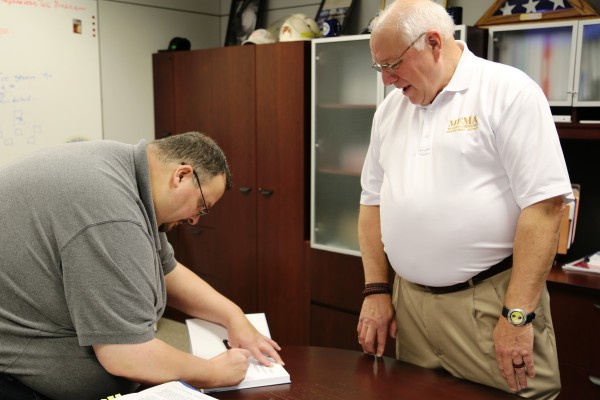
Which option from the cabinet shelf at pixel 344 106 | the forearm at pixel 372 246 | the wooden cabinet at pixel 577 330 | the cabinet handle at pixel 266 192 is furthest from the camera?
the cabinet handle at pixel 266 192

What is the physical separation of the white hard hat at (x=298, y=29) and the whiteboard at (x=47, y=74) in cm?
118

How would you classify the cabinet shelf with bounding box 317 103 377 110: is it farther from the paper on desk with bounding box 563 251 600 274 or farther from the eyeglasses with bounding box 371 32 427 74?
the eyeglasses with bounding box 371 32 427 74

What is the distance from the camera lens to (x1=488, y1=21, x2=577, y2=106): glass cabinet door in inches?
100

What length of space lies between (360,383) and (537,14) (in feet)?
6.14

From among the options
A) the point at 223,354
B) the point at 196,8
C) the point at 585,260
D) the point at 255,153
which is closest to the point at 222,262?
the point at 255,153

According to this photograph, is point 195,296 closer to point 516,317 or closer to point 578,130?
point 516,317

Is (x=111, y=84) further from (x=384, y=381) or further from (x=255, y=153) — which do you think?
(x=384, y=381)

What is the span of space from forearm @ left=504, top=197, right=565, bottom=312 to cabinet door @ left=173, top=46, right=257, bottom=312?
2.17m

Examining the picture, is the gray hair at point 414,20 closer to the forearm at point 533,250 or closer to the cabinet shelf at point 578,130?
the forearm at point 533,250

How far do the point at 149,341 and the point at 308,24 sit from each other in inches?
94.9

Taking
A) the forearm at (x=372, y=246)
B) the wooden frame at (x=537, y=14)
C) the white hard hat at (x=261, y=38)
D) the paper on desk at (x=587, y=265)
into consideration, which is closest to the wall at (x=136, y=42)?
the white hard hat at (x=261, y=38)

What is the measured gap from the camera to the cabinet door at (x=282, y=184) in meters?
3.34

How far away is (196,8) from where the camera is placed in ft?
14.1

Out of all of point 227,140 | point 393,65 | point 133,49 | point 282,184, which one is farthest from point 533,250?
point 133,49
